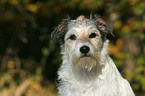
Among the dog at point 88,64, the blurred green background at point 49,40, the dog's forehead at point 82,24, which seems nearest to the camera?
the dog at point 88,64

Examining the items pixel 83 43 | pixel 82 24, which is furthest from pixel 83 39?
pixel 82 24

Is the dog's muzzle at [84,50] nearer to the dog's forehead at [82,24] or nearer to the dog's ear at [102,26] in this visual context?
the dog's forehead at [82,24]

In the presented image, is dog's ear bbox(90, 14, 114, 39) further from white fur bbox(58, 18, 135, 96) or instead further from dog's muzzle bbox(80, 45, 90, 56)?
dog's muzzle bbox(80, 45, 90, 56)

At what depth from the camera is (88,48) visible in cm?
441

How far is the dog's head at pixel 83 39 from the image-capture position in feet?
14.7

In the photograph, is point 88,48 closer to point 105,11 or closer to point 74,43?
point 74,43

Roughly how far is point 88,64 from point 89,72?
0.83 ft

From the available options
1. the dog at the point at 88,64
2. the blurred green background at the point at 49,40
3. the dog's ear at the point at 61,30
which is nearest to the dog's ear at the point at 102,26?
the dog at the point at 88,64

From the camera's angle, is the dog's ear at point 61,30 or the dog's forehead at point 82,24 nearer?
the dog's forehead at point 82,24

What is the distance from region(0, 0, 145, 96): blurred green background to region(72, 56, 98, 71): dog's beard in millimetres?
2770

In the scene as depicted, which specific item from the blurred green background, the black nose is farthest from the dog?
the blurred green background

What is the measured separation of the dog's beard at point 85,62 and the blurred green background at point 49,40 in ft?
9.09

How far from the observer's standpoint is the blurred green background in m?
7.63

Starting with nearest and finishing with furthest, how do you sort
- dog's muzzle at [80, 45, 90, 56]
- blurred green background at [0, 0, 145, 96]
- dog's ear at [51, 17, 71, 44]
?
dog's muzzle at [80, 45, 90, 56] → dog's ear at [51, 17, 71, 44] → blurred green background at [0, 0, 145, 96]
